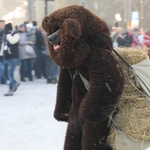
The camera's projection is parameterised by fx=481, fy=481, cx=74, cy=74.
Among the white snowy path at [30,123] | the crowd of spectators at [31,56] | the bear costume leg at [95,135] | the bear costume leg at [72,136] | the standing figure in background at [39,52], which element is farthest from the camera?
the standing figure in background at [39,52]

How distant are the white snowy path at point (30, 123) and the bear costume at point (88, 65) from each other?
2.65 meters

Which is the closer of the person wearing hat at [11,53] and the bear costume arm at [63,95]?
the bear costume arm at [63,95]

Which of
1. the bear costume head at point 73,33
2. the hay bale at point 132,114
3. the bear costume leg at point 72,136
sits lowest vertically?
the bear costume leg at point 72,136

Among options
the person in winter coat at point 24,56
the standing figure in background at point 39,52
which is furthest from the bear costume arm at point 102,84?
the standing figure in background at point 39,52

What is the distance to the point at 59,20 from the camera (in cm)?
350

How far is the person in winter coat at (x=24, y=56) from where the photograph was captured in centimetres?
1314

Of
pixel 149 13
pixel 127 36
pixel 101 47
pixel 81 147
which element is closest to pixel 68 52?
pixel 101 47

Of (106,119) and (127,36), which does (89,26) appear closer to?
(106,119)

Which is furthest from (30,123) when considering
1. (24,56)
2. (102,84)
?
(24,56)

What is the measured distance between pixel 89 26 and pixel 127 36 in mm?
14916

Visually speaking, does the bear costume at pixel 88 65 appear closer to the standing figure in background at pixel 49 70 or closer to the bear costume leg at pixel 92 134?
the bear costume leg at pixel 92 134

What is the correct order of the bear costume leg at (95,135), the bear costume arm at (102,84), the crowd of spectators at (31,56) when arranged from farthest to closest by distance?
the crowd of spectators at (31,56) < the bear costume leg at (95,135) < the bear costume arm at (102,84)

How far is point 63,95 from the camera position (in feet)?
12.6

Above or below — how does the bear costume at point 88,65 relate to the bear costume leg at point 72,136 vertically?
above
